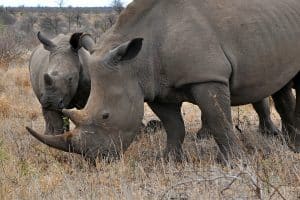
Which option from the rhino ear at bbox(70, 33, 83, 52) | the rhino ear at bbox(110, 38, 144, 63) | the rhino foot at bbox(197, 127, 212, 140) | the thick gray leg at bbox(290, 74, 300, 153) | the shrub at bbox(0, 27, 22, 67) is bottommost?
the shrub at bbox(0, 27, 22, 67)

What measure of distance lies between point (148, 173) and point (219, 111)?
3.02 ft

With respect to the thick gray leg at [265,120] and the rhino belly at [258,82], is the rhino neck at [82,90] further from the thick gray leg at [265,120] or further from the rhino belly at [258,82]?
the thick gray leg at [265,120]

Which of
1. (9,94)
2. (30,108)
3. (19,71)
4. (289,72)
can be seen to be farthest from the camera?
(19,71)

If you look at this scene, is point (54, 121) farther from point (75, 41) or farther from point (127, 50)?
point (127, 50)

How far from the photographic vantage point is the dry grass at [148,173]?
4.90 metres

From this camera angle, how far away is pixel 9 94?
12852 millimetres

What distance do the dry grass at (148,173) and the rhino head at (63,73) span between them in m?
0.58

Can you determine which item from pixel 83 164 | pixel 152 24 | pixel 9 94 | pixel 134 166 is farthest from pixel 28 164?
pixel 9 94

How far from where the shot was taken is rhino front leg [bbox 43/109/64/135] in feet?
26.3

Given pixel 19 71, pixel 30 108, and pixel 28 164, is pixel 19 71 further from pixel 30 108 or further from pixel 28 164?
pixel 28 164

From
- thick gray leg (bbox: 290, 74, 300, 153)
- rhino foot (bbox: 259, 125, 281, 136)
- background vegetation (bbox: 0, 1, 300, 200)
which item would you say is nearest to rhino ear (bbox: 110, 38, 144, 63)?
background vegetation (bbox: 0, 1, 300, 200)

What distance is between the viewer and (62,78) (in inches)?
291

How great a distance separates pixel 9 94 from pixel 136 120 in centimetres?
693

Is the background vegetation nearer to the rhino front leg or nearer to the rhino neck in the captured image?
the rhino front leg
